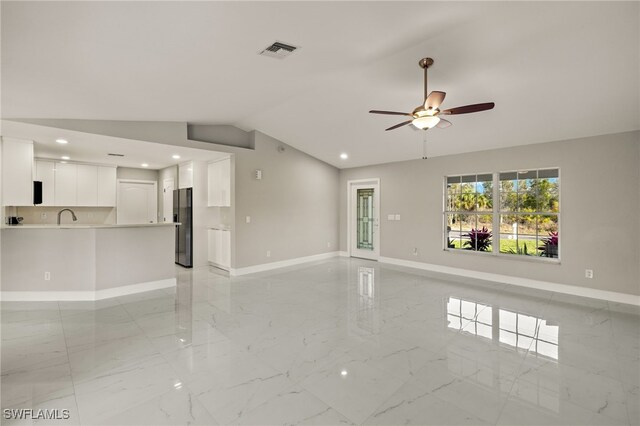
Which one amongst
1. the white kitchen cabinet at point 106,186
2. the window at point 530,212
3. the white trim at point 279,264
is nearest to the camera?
the window at point 530,212

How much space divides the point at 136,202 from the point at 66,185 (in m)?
1.55

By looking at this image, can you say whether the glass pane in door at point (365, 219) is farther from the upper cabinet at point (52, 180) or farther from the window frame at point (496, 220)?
the upper cabinet at point (52, 180)

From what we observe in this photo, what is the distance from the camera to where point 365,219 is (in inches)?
309

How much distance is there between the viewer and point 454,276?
586 cm

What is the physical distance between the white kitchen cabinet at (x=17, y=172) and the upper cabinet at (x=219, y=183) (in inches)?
111

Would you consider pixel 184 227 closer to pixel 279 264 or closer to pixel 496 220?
pixel 279 264

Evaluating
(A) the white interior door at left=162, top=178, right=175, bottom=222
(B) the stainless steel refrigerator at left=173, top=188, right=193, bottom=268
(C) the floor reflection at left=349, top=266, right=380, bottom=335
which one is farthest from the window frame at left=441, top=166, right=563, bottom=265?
(A) the white interior door at left=162, top=178, right=175, bottom=222

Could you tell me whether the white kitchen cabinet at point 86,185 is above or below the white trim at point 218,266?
above

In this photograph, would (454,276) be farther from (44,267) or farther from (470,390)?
(44,267)

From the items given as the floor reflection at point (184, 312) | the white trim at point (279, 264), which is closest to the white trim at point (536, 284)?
the white trim at point (279, 264)

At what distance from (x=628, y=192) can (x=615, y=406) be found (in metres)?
3.62

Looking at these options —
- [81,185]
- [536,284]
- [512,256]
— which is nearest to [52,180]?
[81,185]

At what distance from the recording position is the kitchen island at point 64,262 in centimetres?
417

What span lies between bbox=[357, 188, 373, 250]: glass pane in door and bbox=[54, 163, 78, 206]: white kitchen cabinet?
6.44 meters
